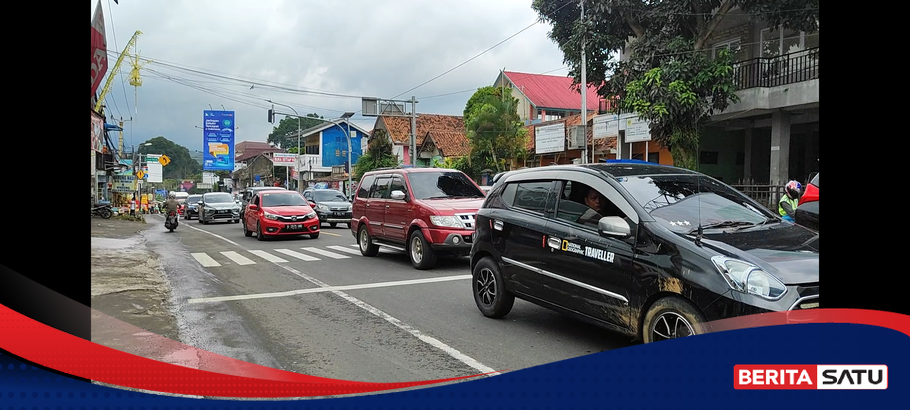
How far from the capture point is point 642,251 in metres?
4.83

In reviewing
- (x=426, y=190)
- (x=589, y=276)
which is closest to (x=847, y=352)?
(x=589, y=276)

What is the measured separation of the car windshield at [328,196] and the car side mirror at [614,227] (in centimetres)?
2081

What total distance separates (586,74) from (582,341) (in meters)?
16.2

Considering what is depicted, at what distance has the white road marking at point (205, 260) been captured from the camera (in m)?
12.7

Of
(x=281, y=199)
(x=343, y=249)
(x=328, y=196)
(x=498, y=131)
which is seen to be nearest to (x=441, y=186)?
(x=343, y=249)

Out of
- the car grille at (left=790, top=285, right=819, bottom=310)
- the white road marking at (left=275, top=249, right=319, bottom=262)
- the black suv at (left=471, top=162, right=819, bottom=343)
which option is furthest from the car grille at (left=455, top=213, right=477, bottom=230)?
the car grille at (left=790, top=285, right=819, bottom=310)

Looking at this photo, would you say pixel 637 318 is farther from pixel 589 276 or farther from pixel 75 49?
pixel 75 49

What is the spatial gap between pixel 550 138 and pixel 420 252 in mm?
19646

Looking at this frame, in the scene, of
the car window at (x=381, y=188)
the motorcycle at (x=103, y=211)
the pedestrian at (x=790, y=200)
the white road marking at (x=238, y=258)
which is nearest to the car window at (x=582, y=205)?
the pedestrian at (x=790, y=200)

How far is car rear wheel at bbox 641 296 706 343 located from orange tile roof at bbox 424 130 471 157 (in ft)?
132

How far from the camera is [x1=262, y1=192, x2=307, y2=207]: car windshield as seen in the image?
755 inches

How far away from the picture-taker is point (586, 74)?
2073 cm

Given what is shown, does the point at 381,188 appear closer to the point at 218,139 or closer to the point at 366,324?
the point at 366,324

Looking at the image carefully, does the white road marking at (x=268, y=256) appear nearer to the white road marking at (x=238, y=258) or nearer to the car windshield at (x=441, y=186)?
the white road marking at (x=238, y=258)
